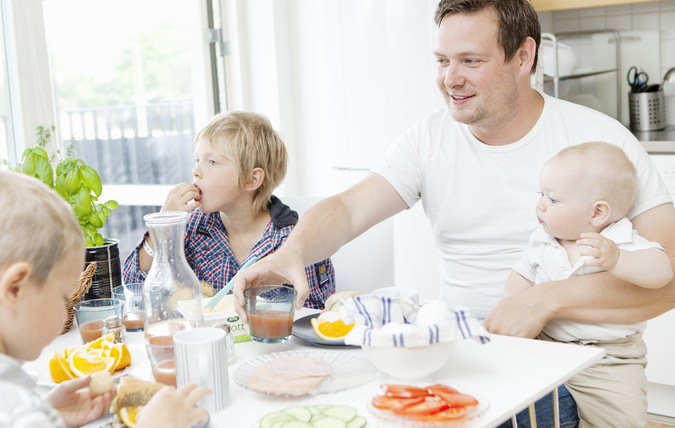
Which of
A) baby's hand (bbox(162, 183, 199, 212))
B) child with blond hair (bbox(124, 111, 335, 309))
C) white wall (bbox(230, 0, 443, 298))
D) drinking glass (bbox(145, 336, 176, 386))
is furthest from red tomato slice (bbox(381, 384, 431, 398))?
white wall (bbox(230, 0, 443, 298))

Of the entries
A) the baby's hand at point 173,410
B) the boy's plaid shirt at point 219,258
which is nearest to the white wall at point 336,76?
the boy's plaid shirt at point 219,258

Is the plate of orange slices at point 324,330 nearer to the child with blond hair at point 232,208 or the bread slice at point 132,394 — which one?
the bread slice at point 132,394

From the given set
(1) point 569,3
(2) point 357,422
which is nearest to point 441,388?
(2) point 357,422

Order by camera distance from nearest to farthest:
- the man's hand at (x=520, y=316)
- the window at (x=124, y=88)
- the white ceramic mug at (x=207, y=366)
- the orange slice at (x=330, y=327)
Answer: the white ceramic mug at (x=207, y=366) → the orange slice at (x=330, y=327) → the man's hand at (x=520, y=316) → the window at (x=124, y=88)

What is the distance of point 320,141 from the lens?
361 centimetres

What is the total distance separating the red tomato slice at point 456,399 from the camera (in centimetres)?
104

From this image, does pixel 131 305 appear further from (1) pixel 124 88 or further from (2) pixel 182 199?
(1) pixel 124 88

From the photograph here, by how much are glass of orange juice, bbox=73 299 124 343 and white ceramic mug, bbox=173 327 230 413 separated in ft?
1.32

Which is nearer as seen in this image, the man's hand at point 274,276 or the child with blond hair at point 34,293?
the child with blond hair at point 34,293

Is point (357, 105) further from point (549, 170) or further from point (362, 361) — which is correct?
point (362, 361)

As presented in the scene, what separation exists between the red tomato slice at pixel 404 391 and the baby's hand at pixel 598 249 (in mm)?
521

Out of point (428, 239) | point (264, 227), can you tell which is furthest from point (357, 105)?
point (264, 227)

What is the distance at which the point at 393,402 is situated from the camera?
1.05 metres

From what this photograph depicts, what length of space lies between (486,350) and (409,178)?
31.3 inches
